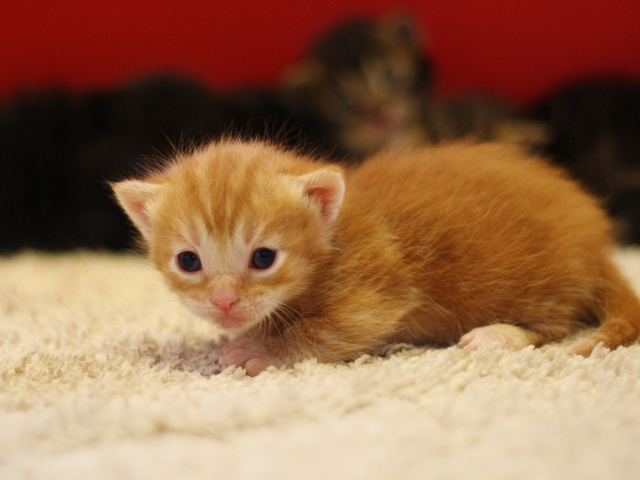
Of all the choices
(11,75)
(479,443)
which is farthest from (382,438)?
(11,75)

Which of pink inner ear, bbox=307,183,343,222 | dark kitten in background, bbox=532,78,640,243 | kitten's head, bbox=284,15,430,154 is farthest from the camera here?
kitten's head, bbox=284,15,430,154

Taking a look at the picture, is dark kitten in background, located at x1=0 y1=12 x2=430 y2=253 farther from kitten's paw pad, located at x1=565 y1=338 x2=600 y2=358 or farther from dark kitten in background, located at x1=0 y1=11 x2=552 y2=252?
kitten's paw pad, located at x1=565 y1=338 x2=600 y2=358

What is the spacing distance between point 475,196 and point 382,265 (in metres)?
0.26

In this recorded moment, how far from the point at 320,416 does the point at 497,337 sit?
0.47m

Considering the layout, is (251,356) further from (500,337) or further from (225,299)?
(500,337)

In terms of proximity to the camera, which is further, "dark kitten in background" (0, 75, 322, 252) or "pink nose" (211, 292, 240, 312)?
"dark kitten in background" (0, 75, 322, 252)

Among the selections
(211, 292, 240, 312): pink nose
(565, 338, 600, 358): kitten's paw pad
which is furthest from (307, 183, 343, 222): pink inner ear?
(565, 338, 600, 358): kitten's paw pad

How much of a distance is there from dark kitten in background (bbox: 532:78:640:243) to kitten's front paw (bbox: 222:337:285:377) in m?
1.85

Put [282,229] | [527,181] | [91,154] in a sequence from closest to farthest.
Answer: [282,229] < [527,181] < [91,154]

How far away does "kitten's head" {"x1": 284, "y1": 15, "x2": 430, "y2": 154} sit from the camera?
320 cm

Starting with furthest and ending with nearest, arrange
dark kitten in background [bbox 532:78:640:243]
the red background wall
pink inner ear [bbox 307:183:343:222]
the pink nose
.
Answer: the red background wall < dark kitten in background [bbox 532:78:640:243] < pink inner ear [bbox 307:183:343:222] < the pink nose

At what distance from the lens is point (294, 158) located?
135cm

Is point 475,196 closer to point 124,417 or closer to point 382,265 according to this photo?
point 382,265

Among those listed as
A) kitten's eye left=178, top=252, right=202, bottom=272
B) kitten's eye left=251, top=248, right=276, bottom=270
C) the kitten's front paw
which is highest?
kitten's eye left=251, top=248, right=276, bottom=270
